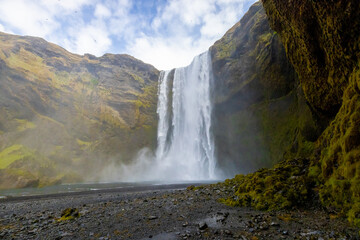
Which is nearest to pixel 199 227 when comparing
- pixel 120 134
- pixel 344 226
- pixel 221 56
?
pixel 344 226

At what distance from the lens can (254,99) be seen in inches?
1208

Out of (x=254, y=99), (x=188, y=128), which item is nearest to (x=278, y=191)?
(x=254, y=99)

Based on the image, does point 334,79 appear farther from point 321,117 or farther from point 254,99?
point 254,99

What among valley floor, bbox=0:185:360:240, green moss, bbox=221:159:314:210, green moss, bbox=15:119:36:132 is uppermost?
green moss, bbox=15:119:36:132

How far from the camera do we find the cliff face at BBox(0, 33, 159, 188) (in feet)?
125

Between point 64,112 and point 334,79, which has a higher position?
point 64,112

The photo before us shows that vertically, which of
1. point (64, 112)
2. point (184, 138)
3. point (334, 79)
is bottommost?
point (334, 79)

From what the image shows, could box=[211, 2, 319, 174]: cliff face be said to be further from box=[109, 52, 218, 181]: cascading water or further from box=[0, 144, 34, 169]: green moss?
box=[0, 144, 34, 169]: green moss

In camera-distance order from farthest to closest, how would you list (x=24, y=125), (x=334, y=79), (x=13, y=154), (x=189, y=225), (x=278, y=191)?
(x=24, y=125), (x=13, y=154), (x=334, y=79), (x=278, y=191), (x=189, y=225)

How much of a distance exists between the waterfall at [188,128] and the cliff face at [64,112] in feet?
15.5

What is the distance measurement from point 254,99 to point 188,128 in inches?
653

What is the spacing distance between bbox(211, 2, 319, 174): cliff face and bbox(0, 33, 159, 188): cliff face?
70.3 feet

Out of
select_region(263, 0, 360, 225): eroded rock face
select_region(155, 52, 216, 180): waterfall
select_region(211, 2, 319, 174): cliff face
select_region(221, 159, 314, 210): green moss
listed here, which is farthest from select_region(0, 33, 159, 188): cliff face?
select_region(263, 0, 360, 225): eroded rock face

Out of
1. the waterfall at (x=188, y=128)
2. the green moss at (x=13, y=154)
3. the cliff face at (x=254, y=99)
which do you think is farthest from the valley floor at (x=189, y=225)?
the green moss at (x=13, y=154)
